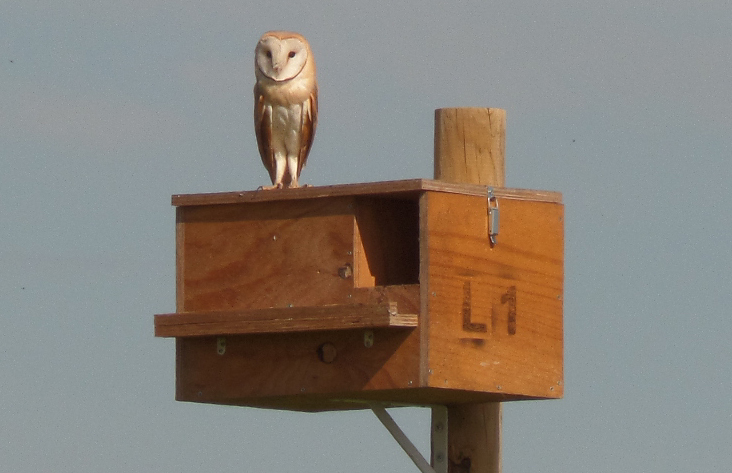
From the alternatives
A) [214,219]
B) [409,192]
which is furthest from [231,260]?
[409,192]

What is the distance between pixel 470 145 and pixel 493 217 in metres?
0.49

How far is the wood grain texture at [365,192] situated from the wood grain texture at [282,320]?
1.47ft

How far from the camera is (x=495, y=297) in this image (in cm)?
873

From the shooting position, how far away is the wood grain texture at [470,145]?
29.7ft

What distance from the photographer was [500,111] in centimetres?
919

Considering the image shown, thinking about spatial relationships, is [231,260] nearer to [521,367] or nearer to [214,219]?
[214,219]

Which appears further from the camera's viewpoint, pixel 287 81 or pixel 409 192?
pixel 287 81

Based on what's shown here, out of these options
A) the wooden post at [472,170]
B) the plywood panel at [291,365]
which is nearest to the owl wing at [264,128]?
the wooden post at [472,170]

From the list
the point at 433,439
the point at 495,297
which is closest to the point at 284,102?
the point at 495,297

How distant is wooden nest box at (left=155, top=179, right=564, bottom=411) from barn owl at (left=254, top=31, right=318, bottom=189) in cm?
78

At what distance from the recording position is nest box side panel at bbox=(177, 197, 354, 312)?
341 inches

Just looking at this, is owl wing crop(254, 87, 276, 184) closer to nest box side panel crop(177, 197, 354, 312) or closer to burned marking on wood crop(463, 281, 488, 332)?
nest box side panel crop(177, 197, 354, 312)

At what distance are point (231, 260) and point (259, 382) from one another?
51 centimetres

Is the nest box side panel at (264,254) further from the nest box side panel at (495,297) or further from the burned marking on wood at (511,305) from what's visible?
the burned marking on wood at (511,305)
